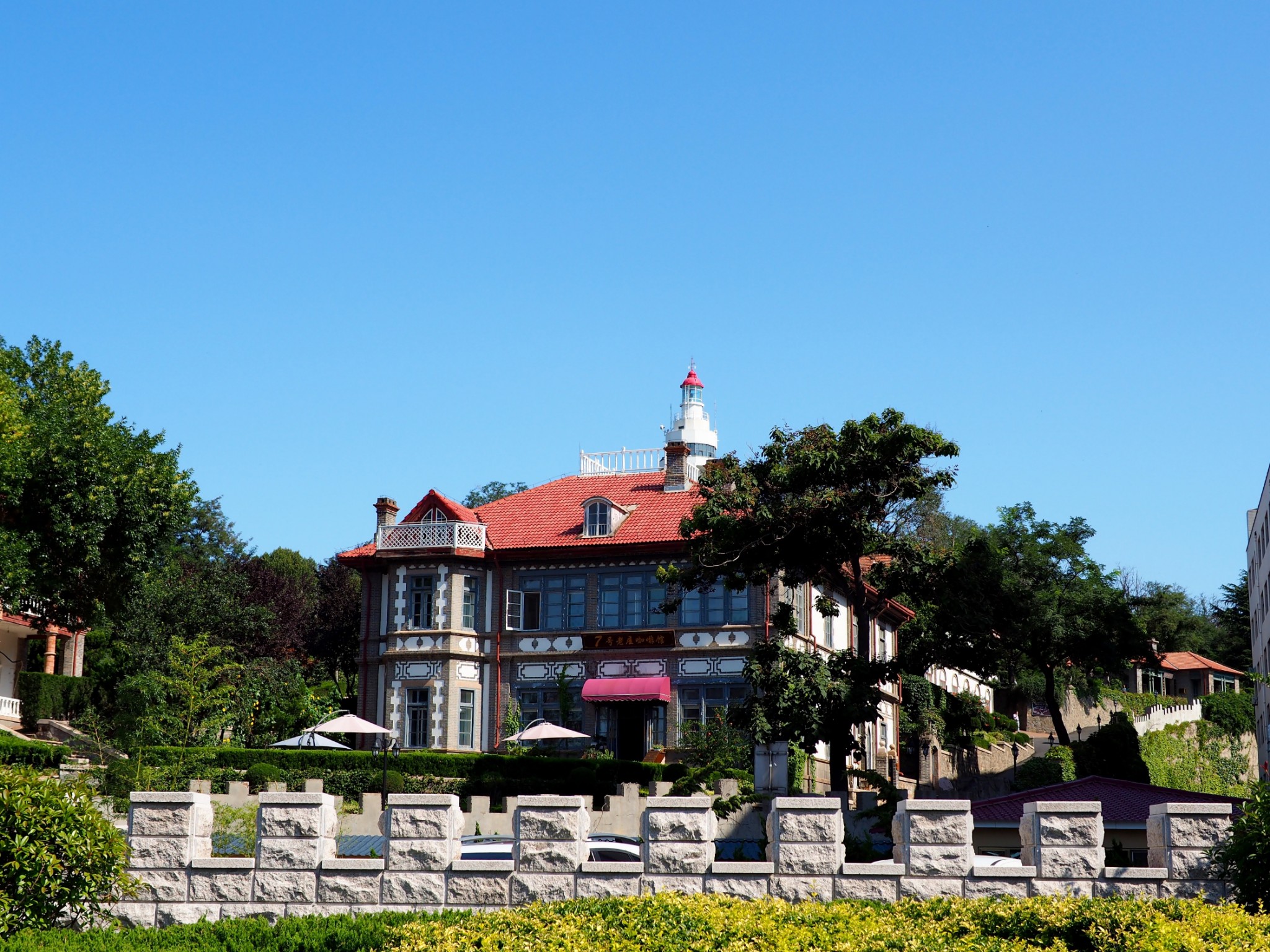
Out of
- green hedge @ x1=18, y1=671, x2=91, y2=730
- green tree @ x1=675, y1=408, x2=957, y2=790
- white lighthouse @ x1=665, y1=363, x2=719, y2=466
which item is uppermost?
white lighthouse @ x1=665, y1=363, x2=719, y2=466

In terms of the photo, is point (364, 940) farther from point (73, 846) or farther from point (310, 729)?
point (310, 729)

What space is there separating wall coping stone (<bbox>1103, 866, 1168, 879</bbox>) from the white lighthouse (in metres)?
57.3

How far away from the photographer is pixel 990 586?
124ft

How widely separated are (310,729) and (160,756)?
3851mm

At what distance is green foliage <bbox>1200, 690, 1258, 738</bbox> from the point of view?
57.4m

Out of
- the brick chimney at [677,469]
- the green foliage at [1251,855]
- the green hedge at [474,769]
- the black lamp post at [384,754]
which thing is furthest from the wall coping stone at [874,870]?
the brick chimney at [677,469]

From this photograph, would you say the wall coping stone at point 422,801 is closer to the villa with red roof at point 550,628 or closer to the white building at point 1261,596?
the villa with red roof at point 550,628

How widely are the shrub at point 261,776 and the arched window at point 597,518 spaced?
1133 centimetres

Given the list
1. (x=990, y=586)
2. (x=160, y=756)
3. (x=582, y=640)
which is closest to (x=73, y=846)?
(x=160, y=756)

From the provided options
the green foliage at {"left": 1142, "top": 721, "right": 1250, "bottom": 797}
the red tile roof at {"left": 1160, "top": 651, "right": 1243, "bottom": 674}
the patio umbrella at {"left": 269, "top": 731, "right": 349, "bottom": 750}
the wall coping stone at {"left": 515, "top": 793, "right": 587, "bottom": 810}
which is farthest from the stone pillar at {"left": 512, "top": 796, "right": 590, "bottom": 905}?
the red tile roof at {"left": 1160, "top": 651, "right": 1243, "bottom": 674}

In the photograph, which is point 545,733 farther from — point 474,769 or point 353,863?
point 353,863

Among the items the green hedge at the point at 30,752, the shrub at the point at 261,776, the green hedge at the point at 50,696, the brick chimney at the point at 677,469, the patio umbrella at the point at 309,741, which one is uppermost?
the brick chimney at the point at 677,469

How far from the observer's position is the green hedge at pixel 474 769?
33688 millimetres

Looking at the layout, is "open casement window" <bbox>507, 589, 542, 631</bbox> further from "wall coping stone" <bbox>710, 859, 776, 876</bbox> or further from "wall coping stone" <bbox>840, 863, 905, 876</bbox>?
"wall coping stone" <bbox>840, 863, 905, 876</bbox>
